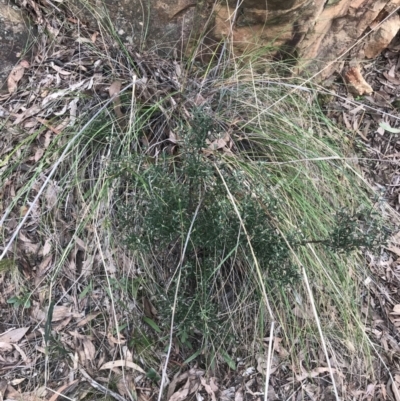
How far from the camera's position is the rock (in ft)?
7.29

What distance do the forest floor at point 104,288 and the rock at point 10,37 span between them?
56 millimetres

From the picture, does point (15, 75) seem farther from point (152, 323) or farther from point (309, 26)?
point (309, 26)

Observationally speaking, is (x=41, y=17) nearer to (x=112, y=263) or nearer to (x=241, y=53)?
(x=241, y=53)

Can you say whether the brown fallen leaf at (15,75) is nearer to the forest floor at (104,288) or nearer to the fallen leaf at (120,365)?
the forest floor at (104,288)

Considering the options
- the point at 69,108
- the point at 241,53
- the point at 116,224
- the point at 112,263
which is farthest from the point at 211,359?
the point at 241,53

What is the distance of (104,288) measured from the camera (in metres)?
1.93

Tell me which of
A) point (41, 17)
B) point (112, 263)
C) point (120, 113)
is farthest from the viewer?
point (41, 17)

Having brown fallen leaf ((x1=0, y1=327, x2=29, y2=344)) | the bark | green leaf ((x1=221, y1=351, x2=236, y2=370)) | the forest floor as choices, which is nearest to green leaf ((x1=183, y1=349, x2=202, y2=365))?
the forest floor

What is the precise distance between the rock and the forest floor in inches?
2.2

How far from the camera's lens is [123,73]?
225 centimetres

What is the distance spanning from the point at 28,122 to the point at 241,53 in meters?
1.17

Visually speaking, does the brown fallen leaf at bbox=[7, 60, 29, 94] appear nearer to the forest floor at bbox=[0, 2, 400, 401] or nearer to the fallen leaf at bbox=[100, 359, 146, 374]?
the forest floor at bbox=[0, 2, 400, 401]

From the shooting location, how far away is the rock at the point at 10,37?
222 centimetres

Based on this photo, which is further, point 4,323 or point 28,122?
point 28,122
